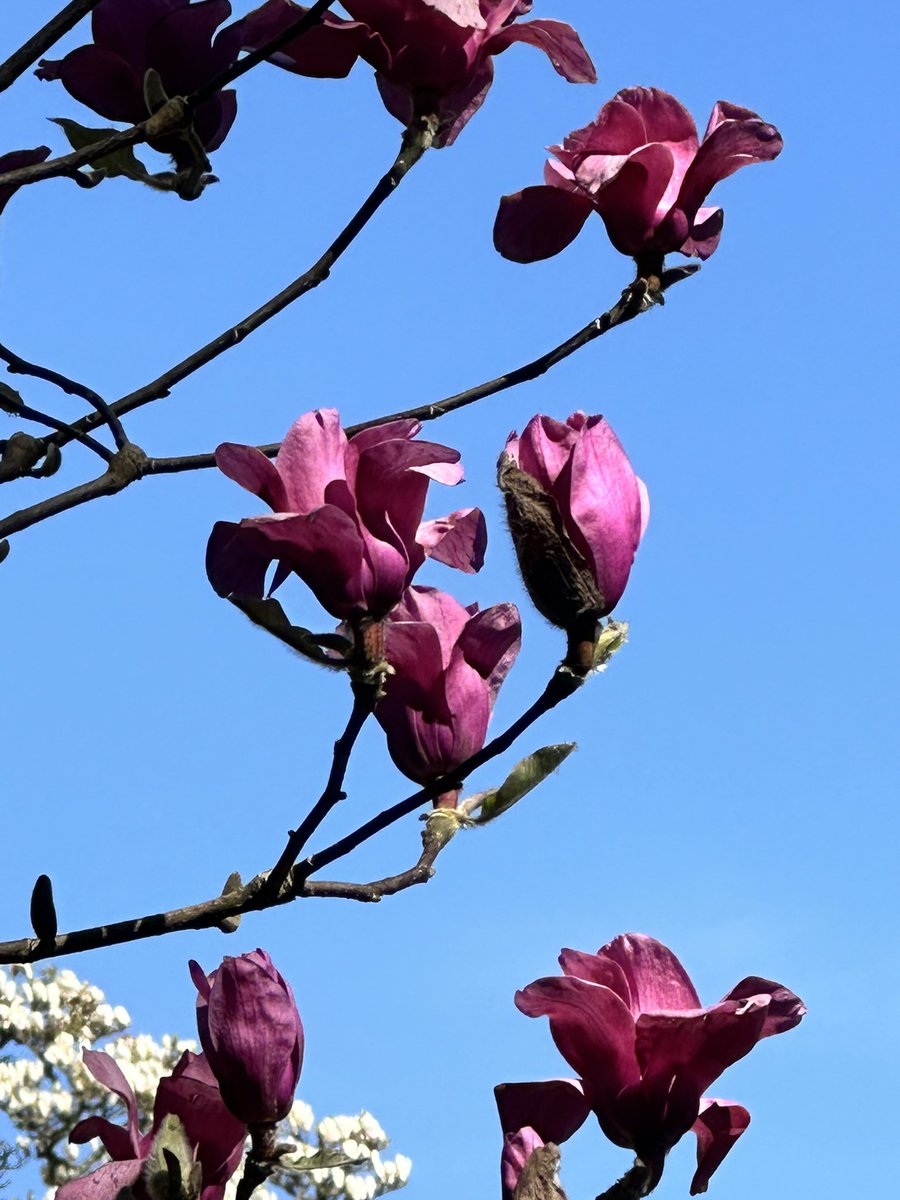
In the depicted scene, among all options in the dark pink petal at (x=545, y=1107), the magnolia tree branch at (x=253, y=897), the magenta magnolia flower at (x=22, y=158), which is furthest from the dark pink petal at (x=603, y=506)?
the magenta magnolia flower at (x=22, y=158)

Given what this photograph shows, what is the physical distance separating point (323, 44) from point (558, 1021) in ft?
3.14

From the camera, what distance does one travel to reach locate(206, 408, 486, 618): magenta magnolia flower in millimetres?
1278

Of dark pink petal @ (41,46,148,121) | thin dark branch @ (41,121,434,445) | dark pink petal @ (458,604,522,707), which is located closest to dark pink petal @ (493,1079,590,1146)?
dark pink petal @ (458,604,522,707)

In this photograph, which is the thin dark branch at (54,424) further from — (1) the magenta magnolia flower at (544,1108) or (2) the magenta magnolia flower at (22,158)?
(1) the magenta magnolia flower at (544,1108)

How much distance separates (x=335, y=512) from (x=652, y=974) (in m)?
0.47

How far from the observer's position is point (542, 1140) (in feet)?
4.38

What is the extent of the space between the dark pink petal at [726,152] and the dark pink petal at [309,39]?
0.39m

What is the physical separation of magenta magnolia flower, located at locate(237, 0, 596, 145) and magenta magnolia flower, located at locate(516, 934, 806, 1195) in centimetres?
83

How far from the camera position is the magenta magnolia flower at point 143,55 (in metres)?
1.58

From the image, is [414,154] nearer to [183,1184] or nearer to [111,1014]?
[183,1184]

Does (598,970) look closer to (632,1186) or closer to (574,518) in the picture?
(632,1186)

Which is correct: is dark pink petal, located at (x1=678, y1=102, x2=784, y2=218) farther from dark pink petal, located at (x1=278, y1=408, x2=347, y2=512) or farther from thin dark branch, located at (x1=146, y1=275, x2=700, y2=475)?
dark pink petal, located at (x1=278, y1=408, x2=347, y2=512)

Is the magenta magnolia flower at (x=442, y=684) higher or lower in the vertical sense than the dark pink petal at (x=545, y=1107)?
higher

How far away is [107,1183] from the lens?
1323 millimetres
